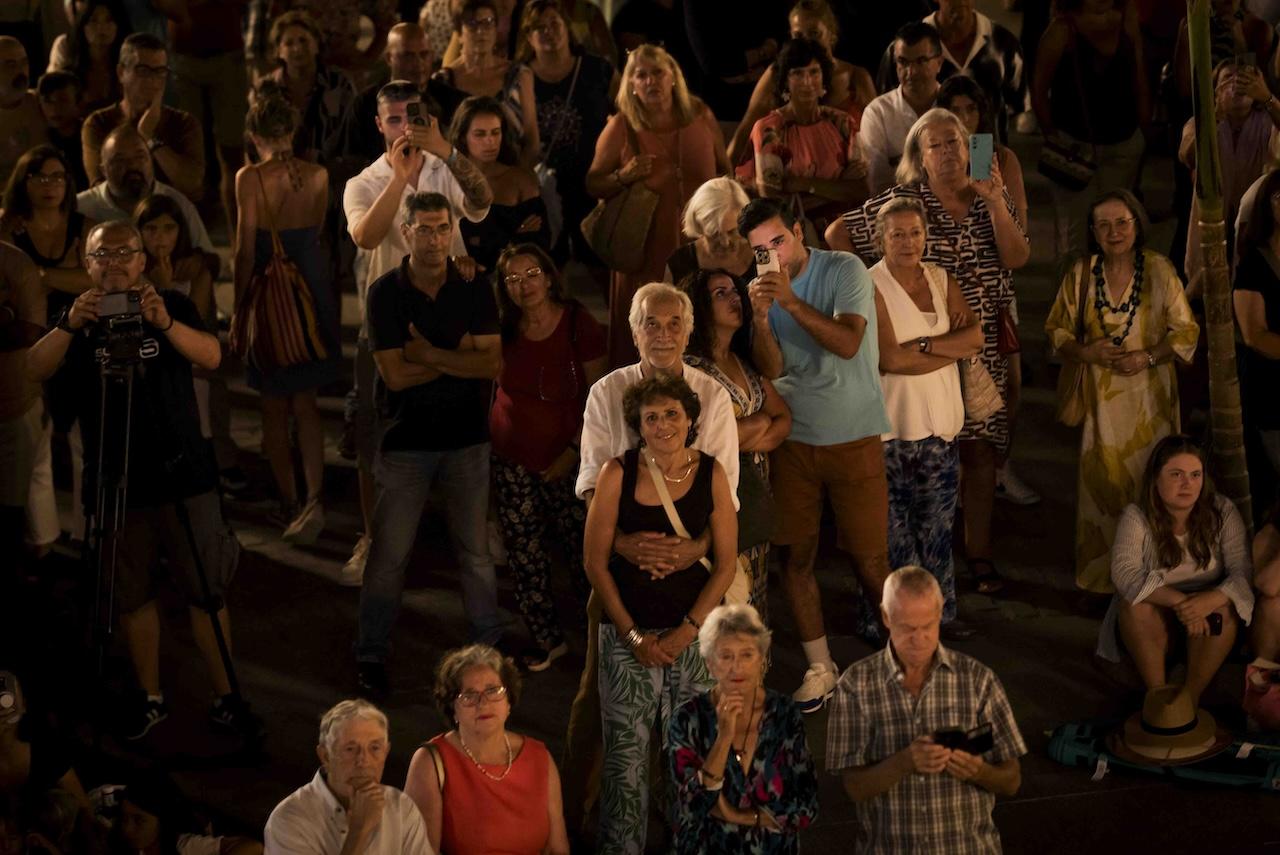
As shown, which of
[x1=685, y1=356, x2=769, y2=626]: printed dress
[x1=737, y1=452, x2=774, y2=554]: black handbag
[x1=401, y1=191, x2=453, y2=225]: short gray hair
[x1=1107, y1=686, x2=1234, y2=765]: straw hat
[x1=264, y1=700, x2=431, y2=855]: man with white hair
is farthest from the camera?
[x1=401, y1=191, x2=453, y2=225]: short gray hair

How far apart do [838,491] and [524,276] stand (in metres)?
1.30

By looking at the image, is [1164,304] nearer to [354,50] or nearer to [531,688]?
[531,688]

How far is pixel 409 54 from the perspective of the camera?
30.7 ft

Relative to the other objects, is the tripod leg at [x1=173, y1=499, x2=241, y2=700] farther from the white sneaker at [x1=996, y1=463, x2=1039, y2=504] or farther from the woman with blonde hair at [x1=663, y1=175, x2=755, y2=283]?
the white sneaker at [x1=996, y1=463, x2=1039, y2=504]

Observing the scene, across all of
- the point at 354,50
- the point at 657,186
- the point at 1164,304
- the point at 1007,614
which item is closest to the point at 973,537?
the point at 1007,614

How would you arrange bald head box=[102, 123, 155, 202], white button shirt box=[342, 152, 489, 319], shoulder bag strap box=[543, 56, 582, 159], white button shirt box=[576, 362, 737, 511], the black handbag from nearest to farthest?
white button shirt box=[576, 362, 737, 511] → the black handbag → white button shirt box=[342, 152, 489, 319] → bald head box=[102, 123, 155, 202] → shoulder bag strap box=[543, 56, 582, 159]

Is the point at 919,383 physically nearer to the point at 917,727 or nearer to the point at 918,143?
the point at 918,143

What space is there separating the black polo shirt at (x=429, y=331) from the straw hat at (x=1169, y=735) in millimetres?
2463

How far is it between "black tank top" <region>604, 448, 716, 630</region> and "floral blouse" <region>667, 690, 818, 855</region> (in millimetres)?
558

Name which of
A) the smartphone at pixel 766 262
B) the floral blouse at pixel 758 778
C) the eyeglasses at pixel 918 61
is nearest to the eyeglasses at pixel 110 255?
the smartphone at pixel 766 262

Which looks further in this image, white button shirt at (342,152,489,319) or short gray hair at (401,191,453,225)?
white button shirt at (342,152,489,319)

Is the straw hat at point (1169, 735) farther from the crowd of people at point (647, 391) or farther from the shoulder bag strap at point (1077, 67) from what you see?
the shoulder bag strap at point (1077, 67)

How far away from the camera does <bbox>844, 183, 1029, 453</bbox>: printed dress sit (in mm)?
7801

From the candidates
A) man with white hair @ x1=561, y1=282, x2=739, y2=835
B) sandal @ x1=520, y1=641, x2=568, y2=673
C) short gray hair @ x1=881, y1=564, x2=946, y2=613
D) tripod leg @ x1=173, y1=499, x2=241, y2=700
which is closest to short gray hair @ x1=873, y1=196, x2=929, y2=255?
man with white hair @ x1=561, y1=282, x2=739, y2=835
